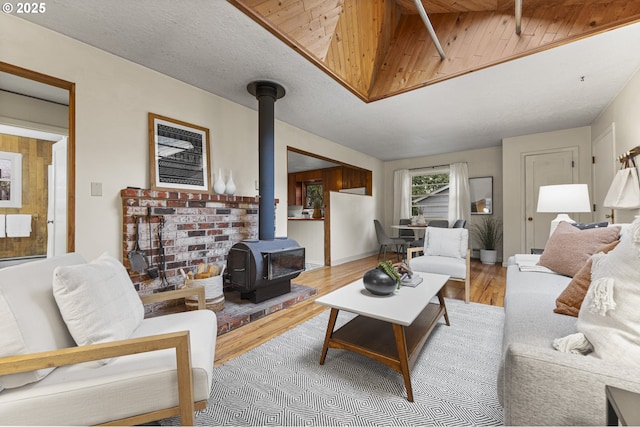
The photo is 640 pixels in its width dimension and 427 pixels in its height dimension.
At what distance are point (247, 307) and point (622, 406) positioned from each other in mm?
2378

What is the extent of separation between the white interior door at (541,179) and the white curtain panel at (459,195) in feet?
3.63

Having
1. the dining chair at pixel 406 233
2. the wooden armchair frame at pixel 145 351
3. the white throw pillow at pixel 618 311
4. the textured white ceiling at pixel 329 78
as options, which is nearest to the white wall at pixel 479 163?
the textured white ceiling at pixel 329 78

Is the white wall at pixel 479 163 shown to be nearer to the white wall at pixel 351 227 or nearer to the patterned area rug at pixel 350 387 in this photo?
the white wall at pixel 351 227

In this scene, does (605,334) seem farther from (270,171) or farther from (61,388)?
(270,171)

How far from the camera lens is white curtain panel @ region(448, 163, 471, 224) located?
548 cm

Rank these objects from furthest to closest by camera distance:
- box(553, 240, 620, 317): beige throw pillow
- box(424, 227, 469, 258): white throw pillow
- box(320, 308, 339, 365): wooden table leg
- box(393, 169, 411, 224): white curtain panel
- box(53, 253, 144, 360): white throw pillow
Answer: box(393, 169, 411, 224): white curtain panel → box(424, 227, 469, 258): white throw pillow → box(320, 308, 339, 365): wooden table leg → box(553, 240, 620, 317): beige throw pillow → box(53, 253, 144, 360): white throw pillow

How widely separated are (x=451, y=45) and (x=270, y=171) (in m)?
2.21

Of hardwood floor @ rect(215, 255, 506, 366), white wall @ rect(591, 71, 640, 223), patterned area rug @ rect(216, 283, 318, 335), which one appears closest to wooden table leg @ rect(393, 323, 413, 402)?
hardwood floor @ rect(215, 255, 506, 366)

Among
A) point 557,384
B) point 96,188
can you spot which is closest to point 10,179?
point 96,188

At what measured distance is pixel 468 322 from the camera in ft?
7.38

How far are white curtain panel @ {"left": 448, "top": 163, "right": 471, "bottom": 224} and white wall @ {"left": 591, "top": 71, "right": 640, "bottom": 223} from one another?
2342 mm

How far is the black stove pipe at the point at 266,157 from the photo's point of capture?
276cm

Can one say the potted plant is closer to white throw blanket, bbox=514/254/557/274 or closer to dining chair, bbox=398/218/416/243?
dining chair, bbox=398/218/416/243

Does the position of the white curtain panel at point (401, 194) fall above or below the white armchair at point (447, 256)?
above
